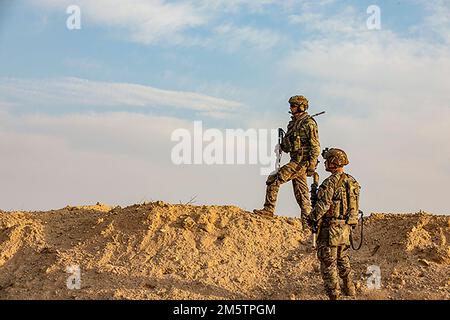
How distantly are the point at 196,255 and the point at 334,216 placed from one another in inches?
127

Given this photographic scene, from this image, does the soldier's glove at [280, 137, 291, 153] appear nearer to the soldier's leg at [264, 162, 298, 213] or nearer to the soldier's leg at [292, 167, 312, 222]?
the soldier's leg at [264, 162, 298, 213]

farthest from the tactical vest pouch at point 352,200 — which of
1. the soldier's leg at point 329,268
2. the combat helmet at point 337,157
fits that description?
the soldier's leg at point 329,268

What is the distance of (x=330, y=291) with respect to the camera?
10.3 metres

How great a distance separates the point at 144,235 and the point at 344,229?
4.32m

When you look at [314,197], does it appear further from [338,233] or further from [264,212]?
[264,212]

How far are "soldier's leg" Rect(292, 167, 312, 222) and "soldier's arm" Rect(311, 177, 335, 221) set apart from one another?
294cm

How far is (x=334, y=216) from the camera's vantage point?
10.2m

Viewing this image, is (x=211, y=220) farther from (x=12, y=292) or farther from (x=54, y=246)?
(x=12, y=292)

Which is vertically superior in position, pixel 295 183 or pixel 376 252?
pixel 295 183

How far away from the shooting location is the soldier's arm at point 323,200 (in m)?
10.1

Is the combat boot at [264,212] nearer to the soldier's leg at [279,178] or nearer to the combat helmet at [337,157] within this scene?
the soldier's leg at [279,178]

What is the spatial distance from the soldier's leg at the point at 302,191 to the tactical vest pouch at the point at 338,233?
9.22 feet

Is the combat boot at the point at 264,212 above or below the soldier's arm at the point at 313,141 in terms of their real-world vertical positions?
below
